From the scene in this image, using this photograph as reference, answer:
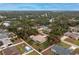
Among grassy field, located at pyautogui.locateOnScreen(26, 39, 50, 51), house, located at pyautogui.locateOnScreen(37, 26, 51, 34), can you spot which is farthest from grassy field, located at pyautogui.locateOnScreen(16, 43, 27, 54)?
house, located at pyautogui.locateOnScreen(37, 26, 51, 34)

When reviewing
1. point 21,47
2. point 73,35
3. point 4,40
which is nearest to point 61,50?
point 73,35

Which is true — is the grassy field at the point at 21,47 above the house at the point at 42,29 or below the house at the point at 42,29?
below

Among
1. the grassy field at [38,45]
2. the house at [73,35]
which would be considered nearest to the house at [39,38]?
the grassy field at [38,45]

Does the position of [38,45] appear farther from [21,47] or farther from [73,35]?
[73,35]

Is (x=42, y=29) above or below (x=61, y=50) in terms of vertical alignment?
above

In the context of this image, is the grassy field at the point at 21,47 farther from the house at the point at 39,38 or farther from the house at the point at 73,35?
the house at the point at 73,35

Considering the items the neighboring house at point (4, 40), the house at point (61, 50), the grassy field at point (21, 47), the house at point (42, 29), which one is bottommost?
the house at point (61, 50)

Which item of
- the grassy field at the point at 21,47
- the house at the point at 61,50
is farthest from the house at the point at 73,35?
the grassy field at the point at 21,47

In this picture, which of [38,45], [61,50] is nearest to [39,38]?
[38,45]

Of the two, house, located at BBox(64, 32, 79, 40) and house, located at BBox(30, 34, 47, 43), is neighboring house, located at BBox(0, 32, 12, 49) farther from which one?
house, located at BBox(64, 32, 79, 40)

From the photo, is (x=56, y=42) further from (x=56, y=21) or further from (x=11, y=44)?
(x=11, y=44)

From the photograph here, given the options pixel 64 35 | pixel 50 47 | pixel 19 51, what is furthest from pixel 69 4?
pixel 19 51

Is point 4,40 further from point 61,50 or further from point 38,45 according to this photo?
point 61,50
